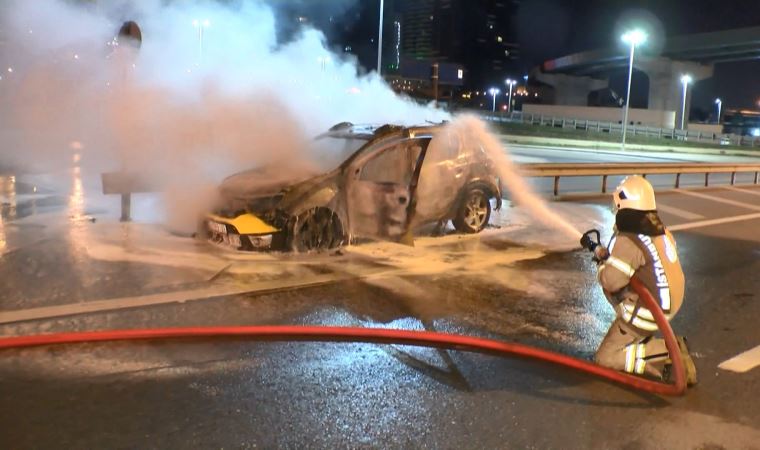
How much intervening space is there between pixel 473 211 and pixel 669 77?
213ft

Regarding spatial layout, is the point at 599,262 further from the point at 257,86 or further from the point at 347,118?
the point at 347,118

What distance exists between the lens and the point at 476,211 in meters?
10.0

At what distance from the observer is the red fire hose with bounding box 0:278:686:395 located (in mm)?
4750

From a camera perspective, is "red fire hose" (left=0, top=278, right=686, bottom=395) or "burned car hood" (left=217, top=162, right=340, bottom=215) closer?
"red fire hose" (left=0, top=278, right=686, bottom=395)

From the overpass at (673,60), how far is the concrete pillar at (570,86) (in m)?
1.43

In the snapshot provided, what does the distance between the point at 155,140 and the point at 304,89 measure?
2997 millimetres

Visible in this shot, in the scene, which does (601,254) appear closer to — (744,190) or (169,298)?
(169,298)

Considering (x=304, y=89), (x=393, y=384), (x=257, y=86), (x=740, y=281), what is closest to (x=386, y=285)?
(x=393, y=384)

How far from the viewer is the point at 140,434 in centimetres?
371

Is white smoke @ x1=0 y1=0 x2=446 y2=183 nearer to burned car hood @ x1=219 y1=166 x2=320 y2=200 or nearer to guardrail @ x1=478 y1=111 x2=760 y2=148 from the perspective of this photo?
burned car hood @ x1=219 y1=166 x2=320 y2=200

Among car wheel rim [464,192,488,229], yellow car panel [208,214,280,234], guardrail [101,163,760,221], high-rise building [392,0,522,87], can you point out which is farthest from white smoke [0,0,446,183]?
high-rise building [392,0,522,87]

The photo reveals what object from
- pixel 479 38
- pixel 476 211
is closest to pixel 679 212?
pixel 476 211

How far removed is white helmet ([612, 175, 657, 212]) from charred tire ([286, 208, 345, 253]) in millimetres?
4348

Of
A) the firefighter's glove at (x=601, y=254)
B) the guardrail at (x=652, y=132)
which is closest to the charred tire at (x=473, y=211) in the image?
the firefighter's glove at (x=601, y=254)
